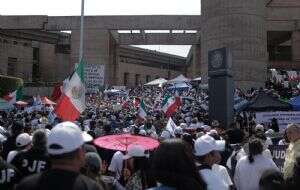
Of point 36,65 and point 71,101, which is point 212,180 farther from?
point 36,65

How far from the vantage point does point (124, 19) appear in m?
53.2

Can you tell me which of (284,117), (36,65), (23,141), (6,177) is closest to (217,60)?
(284,117)

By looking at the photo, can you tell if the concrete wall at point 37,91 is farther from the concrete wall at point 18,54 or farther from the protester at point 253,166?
the protester at point 253,166

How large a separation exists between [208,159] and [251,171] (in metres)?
2.19

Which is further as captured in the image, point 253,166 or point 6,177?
point 253,166

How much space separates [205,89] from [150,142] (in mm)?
31450

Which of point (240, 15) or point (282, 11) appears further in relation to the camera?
point (282, 11)

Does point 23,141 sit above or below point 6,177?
above

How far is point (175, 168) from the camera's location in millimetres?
3426

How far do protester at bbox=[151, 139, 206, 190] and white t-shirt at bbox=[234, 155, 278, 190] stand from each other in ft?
10.2

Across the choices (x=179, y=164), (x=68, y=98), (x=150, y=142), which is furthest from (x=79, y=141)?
(x=68, y=98)

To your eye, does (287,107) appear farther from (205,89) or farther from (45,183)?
(205,89)

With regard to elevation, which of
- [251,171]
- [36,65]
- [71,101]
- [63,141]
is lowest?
[251,171]

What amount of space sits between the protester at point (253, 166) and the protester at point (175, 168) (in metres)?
3.10
